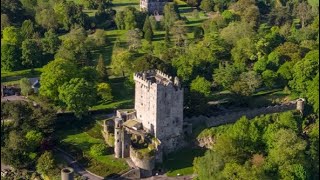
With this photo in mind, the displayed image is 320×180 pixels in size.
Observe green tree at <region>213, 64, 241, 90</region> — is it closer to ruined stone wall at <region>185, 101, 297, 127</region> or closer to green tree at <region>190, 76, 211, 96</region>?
green tree at <region>190, 76, 211, 96</region>

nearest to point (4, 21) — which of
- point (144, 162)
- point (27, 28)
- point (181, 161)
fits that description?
point (27, 28)

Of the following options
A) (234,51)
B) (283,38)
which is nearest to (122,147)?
(234,51)

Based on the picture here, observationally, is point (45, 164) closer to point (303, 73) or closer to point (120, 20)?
point (303, 73)

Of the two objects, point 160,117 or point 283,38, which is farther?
point 283,38

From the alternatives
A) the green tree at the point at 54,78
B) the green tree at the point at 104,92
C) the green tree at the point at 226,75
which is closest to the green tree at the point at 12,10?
the green tree at the point at 54,78

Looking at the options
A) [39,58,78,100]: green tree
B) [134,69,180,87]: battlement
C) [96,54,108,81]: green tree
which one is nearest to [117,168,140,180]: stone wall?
[134,69,180,87]: battlement

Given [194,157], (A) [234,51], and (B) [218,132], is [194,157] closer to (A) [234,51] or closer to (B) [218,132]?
(B) [218,132]
